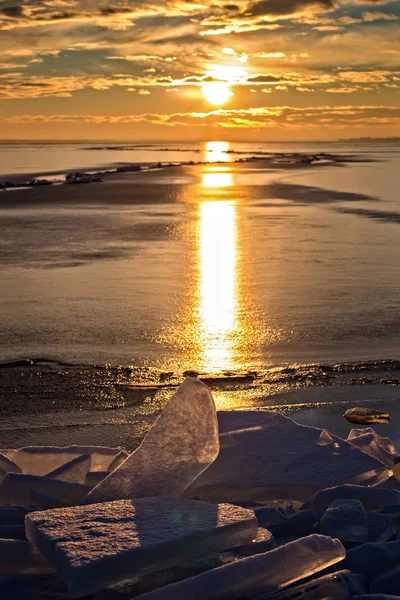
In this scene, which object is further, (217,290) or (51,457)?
(217,290)

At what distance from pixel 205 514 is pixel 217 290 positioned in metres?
5.10

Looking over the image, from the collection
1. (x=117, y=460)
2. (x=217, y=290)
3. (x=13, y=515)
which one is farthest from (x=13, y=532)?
(x=217, y=290)

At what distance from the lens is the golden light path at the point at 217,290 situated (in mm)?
5617

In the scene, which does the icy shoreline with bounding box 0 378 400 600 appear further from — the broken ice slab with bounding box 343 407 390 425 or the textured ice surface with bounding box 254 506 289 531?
the broken ice slab with bounding box 343 407 390 425

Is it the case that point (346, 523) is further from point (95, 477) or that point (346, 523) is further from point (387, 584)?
point (95, 477)

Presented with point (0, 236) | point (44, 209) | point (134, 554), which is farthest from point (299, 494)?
point (44, 209)

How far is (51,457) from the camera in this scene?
3.37 metres

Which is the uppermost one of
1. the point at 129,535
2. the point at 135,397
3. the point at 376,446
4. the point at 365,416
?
the point at 129,535

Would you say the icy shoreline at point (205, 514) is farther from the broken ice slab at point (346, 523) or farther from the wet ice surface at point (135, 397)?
the wet ice surface at point (135, 397)

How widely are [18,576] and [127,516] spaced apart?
1.19 ft

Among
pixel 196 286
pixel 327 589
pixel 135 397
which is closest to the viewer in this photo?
pixel 327 589

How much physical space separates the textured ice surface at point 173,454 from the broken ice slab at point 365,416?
1.44 meters

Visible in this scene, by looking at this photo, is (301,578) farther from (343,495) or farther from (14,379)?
(14,379)

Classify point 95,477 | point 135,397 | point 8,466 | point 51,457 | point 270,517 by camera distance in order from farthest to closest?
1. point 135,397
2. point 51,457
3. point 8,466
4. point 95,477
5. point 270,517
